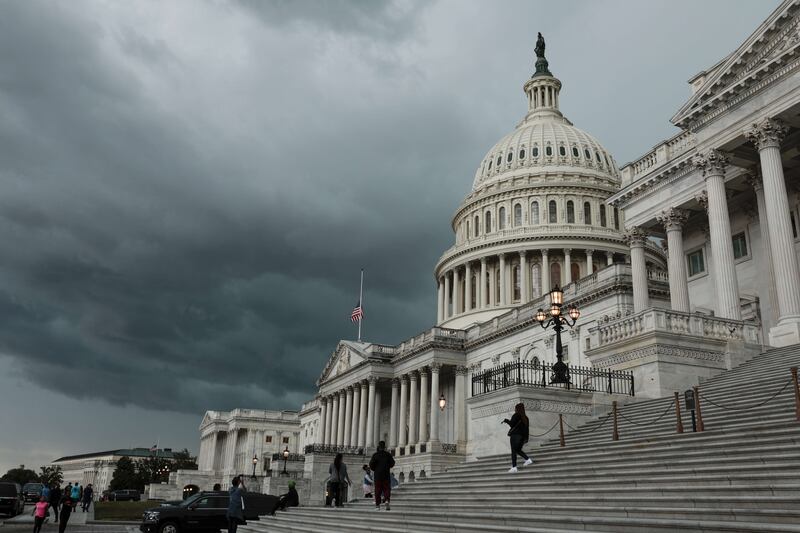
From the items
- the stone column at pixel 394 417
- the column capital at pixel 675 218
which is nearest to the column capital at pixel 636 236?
the column capital at pixel 675 218

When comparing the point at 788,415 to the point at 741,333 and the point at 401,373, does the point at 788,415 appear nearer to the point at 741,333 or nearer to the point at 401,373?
the point at 741,333

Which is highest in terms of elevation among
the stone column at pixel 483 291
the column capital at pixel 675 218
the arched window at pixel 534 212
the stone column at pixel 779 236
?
the arched window at pixel 534 212

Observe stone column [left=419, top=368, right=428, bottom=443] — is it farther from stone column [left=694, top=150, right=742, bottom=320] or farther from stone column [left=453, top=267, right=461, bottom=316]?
stone column [left=694, top=150, right=742, bottom=320]

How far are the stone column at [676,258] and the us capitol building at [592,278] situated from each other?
0.24ft

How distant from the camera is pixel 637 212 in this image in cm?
3953

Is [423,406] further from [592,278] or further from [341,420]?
[592,278]

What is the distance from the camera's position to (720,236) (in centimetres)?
3033

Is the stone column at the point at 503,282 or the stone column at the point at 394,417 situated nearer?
the stone column at the point at 394,417

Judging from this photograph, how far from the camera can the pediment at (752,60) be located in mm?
27734

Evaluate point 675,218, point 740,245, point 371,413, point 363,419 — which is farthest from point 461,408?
point 740,245

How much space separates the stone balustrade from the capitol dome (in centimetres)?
4849

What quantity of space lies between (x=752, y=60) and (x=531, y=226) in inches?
2294

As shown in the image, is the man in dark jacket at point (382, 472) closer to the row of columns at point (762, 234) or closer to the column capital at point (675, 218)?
the row of columns at point (762, 234)

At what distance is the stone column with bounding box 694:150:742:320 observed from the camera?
96.1 ft
